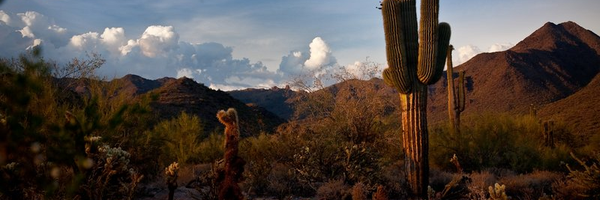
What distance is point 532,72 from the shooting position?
45.9 meters

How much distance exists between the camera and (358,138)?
12523 mm

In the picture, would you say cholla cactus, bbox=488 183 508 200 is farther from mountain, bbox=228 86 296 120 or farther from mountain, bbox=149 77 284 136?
mountain, bbox=228 86 296 120

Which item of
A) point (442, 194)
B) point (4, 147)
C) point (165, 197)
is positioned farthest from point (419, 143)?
point (4, 147)

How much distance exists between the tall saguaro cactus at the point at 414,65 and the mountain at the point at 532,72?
3020cm

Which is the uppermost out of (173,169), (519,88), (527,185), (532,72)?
(532,72)

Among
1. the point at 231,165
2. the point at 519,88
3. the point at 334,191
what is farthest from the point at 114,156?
the point at 519,88

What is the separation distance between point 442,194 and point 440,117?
106 feet

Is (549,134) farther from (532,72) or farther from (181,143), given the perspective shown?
(532,72)

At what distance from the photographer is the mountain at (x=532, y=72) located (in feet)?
135

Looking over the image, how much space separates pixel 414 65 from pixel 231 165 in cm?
545

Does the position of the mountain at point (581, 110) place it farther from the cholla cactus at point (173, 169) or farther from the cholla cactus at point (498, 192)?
the cholla cactus at point (173, 169)

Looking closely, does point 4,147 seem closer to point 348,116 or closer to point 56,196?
point 56,196

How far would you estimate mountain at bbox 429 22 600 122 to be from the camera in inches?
1622

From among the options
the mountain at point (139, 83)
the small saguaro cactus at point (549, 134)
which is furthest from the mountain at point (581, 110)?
the mountain at point (139, 83)
